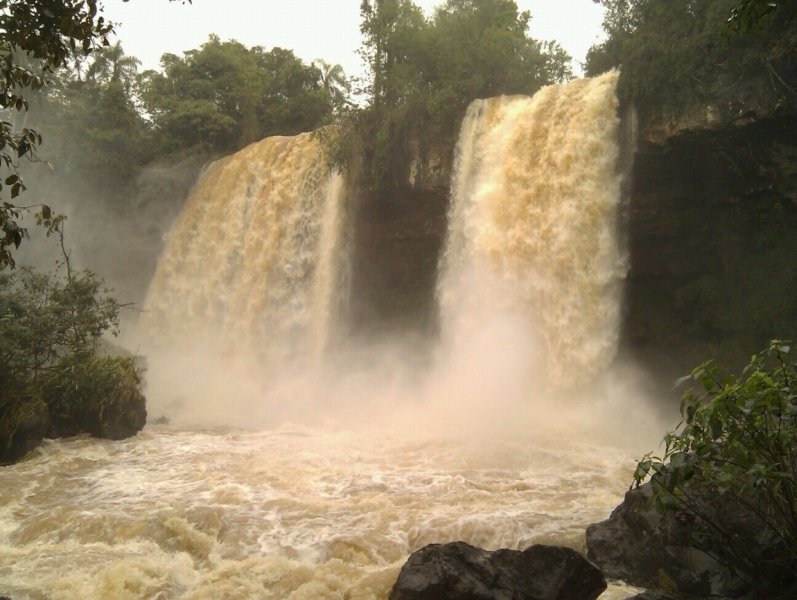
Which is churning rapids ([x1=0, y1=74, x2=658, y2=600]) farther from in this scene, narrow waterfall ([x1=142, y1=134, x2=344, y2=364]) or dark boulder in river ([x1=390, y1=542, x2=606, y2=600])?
dark boulder in river ([x1=390, y1=542, x2=606, y2=600])

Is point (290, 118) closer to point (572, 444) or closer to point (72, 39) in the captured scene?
point (572, 444)

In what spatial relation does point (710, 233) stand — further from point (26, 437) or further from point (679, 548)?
point (26, 437)

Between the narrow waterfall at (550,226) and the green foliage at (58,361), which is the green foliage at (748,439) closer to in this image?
the narrow waterfall at (550,226)

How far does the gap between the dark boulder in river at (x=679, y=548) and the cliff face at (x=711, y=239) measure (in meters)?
6.82

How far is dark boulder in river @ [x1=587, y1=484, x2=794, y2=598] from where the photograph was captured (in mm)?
5262

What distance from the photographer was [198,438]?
12.0 meters

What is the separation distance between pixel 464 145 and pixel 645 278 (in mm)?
4985

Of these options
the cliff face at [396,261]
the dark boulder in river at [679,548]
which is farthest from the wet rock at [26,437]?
the dark boulder in river at [679,548]

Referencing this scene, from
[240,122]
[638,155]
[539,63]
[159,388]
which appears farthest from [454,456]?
[240,122]

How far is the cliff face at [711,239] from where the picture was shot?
1142 centimetres

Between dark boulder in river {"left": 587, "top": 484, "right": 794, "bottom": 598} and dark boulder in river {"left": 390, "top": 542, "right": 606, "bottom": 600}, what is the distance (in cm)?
60

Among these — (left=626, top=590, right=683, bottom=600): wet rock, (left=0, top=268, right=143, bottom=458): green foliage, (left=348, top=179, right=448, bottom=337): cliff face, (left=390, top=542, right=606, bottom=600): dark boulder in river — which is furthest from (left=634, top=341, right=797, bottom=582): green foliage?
(left=348, top=179, right=448, bottom=337): cliff face

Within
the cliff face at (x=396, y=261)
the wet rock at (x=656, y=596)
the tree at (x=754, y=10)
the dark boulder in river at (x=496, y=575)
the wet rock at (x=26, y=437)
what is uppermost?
the tree at (x=754, y=10)

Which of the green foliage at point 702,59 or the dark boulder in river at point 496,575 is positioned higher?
the green foliage at point 702,59
